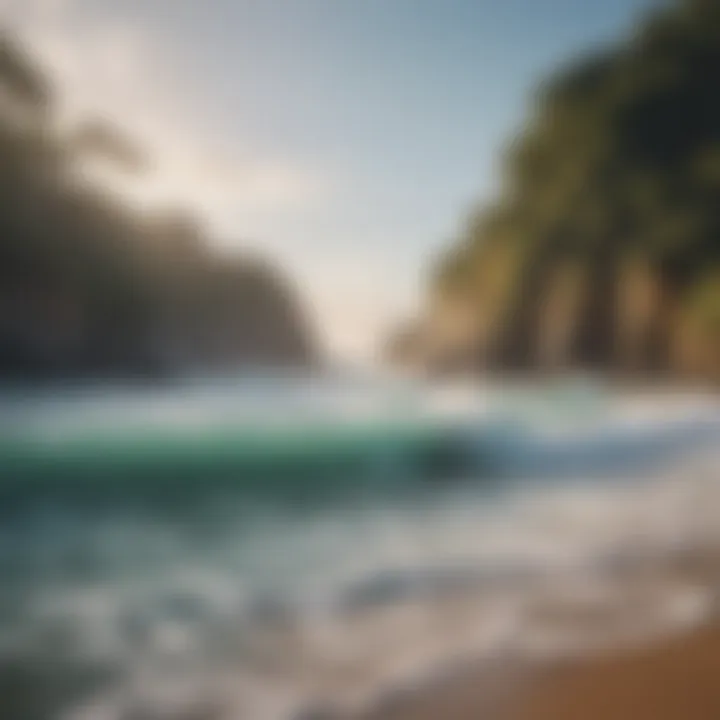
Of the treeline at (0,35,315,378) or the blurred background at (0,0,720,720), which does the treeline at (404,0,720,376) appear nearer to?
the blurred background at (0,0,720,720)

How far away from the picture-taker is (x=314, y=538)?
122 cm

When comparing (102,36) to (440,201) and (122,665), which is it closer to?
(440,201)

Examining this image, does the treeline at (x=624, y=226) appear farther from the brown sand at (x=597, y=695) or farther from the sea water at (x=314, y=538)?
the brown sand at (x=597, y=695)

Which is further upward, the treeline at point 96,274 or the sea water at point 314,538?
the treeline at point 96,274

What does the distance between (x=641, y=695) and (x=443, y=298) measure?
0.67 m

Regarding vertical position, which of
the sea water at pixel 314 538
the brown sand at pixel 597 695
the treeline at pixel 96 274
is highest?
the treeline at pixel 96 274

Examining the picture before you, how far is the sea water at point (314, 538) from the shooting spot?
1.10 m

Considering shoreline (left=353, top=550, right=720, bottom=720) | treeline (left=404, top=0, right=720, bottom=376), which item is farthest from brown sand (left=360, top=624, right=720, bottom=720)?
treeline (left=404, top=0, right=720, bottom=376)

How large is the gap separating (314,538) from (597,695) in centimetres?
47

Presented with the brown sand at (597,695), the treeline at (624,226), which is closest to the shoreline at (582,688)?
the brown sand at (597,695)

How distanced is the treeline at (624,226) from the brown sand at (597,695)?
497 millimetres

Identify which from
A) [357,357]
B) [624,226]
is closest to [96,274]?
[357,357]

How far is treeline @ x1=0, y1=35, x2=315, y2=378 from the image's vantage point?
1.17 metres

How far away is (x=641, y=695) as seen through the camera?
1144 millimetres
